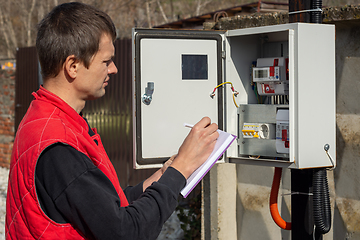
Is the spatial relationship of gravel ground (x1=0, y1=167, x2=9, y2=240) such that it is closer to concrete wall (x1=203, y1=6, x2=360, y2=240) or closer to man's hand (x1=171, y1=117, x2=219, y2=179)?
concrete wall (x1=203, y1=6, x2=360, y2=240)

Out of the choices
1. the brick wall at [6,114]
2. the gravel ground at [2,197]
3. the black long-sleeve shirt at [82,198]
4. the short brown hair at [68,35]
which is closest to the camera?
the black long-sleeve shirt at [82,198]

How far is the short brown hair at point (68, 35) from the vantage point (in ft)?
4.66

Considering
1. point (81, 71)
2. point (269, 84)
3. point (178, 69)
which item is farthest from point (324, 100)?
point (81, 71)

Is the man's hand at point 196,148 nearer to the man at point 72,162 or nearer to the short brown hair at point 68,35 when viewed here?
the man at point 72,162

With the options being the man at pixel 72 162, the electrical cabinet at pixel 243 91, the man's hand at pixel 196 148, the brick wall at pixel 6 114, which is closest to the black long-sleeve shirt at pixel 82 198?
the man at pixel 72 162

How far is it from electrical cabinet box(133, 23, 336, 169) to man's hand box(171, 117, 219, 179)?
3.63 ft

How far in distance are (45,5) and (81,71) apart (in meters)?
16.6

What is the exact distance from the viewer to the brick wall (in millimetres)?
9203

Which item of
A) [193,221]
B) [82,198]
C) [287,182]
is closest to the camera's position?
[82,198]

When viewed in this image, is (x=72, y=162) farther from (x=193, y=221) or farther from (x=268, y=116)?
(x=193, y=221)

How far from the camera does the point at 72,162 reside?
4.22 feet

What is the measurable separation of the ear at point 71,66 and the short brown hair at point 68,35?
0.03 ft

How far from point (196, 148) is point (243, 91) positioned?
1.80 meters

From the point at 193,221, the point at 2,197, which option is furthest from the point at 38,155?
the point at 2,197
